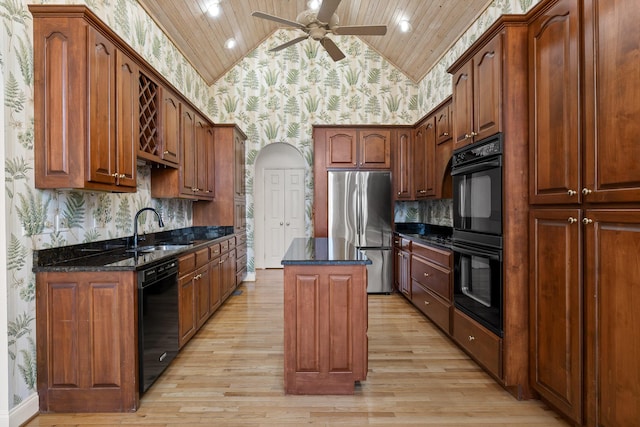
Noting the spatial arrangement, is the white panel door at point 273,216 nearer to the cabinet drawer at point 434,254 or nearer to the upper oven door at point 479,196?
the cabinet drawer at point 434,254

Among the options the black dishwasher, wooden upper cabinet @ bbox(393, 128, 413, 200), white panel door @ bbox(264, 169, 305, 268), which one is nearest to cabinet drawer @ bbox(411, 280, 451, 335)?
wooden upper cabinet @ bbox(393, 128, 413, 200)

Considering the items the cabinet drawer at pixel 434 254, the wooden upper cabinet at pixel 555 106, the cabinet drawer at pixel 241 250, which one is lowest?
the cabinet drawer at pixel 241 250

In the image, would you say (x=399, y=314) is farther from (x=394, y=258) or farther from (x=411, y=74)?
(x=411, y=74)

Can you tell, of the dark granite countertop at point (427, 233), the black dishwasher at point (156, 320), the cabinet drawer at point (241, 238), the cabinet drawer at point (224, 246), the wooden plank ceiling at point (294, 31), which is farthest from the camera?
the cabinet drawer at point (241, 238)

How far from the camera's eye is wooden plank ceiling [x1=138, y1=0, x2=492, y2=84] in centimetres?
431

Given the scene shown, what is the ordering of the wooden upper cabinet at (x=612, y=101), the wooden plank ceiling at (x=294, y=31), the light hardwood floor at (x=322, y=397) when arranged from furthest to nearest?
the wooden plank ceiling at (x=294, y=31) → the light hardwood floor at (x=322, y=397) → the wooden upper cabinet at (x=612, y=101)

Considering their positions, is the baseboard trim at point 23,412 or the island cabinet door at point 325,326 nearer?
the baseboard trim at point 23,412

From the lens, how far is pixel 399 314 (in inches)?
171

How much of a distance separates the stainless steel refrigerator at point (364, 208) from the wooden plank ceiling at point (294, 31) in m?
2.02

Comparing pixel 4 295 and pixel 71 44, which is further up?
pixel 71 44

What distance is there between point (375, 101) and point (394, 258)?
2824 millimetres

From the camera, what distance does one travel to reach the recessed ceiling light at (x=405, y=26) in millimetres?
4945

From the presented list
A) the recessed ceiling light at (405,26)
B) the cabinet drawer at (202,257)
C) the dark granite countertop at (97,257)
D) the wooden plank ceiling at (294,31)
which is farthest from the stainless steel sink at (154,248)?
the recessed ceiling light at (405,26)

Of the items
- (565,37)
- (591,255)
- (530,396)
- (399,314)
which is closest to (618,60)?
(565,37)
